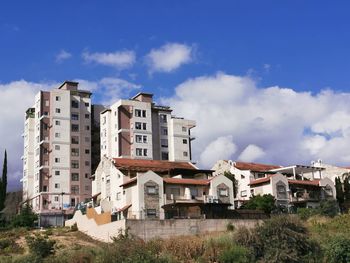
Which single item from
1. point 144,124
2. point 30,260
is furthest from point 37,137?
point 30,260

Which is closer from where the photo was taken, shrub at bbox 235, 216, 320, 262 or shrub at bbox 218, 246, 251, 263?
shrub at bbox 218, 246, 251, 263

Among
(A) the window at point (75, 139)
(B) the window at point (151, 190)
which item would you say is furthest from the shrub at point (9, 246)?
(A) the window at point (75, 139)

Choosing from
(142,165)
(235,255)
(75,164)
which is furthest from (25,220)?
(235,255)

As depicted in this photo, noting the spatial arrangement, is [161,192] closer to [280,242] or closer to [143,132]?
[280,242]

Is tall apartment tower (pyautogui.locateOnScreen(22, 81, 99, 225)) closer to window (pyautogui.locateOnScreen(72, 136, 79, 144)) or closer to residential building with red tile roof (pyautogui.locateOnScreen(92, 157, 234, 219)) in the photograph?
window (pyautogui.locateOnScreen(72, 136, 79, 144))

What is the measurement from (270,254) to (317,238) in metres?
9.09

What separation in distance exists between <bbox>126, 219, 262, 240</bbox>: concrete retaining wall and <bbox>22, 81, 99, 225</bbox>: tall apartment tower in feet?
146

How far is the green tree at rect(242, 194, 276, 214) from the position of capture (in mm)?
69688

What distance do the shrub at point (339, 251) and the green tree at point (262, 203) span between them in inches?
799

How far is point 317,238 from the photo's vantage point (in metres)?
54.2

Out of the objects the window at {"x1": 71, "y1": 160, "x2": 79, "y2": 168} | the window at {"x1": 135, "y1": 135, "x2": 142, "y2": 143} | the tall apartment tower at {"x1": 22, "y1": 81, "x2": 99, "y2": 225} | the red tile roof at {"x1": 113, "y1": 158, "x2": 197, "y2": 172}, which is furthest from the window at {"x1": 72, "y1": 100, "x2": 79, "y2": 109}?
the red tile roof at {"x1": 113, "y1": 158, "x2": 197, "y2": 172}

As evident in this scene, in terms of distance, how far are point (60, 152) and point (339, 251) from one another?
67.2 m

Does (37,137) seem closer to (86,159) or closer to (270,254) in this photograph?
(86,159)

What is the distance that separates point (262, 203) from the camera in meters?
70.2
